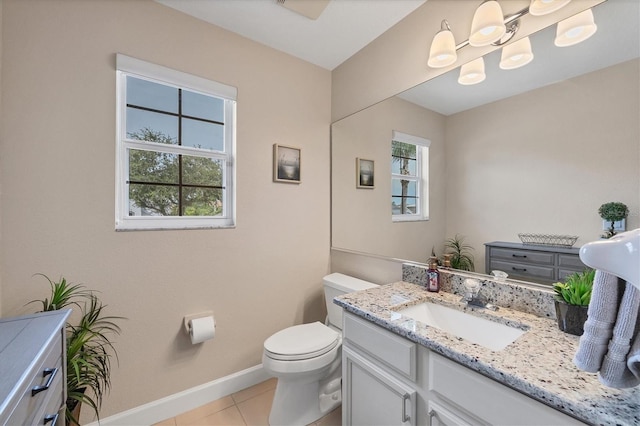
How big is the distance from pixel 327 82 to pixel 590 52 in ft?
5.73

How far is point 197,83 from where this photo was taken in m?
1.72

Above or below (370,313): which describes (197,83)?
above

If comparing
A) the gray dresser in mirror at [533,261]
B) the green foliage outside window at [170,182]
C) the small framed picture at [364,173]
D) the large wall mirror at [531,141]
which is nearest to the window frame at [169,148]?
the green foliage outside window at [170,182]

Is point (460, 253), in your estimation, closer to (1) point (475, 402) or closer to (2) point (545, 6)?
(1) point (475, 402)

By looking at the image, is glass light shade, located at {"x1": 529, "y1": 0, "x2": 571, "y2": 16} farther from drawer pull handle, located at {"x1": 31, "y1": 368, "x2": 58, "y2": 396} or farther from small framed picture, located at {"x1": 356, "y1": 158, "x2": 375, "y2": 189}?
drawer pull handle, located at {"x1": 31, "y1": 368, "x2": 58, "y2": 396}

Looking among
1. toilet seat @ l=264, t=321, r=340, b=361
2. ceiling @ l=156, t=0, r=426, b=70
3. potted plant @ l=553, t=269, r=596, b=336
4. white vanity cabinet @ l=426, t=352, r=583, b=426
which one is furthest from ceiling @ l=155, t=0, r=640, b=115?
toilet seat @ l=264, t=321, r=340, b=361

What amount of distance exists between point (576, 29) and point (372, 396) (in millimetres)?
1752

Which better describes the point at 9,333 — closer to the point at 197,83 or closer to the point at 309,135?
the point at 197,83

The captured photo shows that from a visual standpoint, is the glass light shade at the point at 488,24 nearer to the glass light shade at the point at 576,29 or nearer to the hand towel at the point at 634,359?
the glass light shade at the point at 576,29

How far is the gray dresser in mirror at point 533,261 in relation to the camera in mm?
1064

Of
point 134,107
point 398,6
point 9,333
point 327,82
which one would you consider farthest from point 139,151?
point 398,6

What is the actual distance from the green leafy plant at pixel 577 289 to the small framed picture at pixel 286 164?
5.53ft

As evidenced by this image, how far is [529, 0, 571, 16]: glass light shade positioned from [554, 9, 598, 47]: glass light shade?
0.06 m

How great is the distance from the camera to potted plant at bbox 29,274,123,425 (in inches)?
45.7
